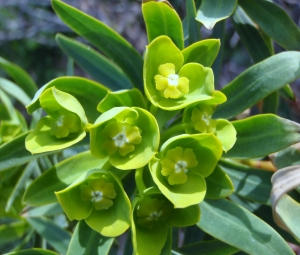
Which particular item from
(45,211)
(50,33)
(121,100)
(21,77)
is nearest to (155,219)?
(121,100)

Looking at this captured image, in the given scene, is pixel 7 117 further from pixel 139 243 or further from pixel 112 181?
pixel 139 243

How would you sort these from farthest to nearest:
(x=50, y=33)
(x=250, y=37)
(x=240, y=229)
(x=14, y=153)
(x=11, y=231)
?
1. (x=50, y=33)
2. (x=11, y=231)
3. (x=250, y=37)
4. (x=14, y=153)
5. (x=240, y=229)

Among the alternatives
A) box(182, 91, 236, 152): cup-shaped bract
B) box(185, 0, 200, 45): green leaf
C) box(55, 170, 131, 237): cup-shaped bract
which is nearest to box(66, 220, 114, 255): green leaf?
box(55, 170, 131, 237): cup-shaped bract

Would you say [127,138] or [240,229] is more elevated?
[127,138]

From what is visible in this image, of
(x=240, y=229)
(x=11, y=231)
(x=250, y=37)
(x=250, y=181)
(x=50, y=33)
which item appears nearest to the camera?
(x=240, y=229)

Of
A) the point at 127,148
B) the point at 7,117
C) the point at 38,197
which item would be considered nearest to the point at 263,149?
the point at 127,148

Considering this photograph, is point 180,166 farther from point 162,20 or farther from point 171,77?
point 162,20

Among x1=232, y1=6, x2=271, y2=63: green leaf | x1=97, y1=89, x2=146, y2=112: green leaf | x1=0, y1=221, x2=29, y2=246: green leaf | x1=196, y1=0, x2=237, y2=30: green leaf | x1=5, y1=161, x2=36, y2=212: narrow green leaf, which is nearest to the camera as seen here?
x1=97, y1=89, x2=146, y2=112: green leaf

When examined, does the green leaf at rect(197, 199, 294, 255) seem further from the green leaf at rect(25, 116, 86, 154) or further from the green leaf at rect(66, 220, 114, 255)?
the green leaf at rect(25, 116, 86, 154)

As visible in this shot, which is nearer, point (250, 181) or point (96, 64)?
point (250, 181)
